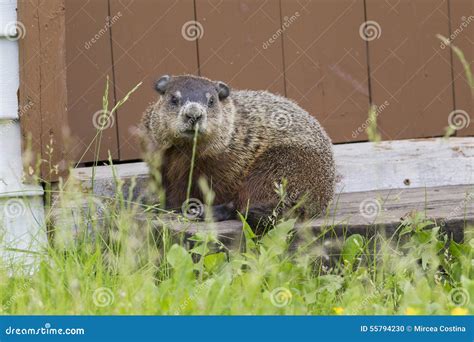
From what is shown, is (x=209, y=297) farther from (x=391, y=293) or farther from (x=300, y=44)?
(x=300, y=44)

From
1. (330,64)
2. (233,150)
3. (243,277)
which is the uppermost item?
(330,64)

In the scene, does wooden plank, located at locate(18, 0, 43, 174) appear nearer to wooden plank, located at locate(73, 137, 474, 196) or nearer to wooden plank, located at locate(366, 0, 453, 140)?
wooden plank, located at locate(73, 137, 474, 196)

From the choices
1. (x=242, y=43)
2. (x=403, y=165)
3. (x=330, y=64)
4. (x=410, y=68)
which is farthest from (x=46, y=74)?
(x=410, y=68)

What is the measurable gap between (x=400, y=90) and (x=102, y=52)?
2400mm

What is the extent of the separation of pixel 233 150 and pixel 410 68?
199 centimetres

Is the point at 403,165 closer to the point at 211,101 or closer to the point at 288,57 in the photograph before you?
the point at 288,57

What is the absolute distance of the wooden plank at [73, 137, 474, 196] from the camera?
21.5ft

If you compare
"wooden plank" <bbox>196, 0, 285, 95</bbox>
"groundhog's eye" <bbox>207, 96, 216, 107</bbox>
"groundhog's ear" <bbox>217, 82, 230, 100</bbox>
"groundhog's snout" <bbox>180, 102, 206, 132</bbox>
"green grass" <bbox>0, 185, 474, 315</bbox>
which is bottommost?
"green grass" <bbox>0, 185, 474, 315</bbox>

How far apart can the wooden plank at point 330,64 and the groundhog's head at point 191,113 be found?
3.62 feet

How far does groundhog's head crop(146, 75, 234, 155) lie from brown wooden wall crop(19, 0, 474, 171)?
84 centimetres

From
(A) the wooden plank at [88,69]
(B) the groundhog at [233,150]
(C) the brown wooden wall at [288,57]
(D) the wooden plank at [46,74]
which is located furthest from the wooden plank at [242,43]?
(D) the wooden plank at [46,74]

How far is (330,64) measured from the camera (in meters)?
6.72

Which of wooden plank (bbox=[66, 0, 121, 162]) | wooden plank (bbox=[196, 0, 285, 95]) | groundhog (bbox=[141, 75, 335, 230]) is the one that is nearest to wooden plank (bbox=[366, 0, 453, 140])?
wooden plank (bbox=[196, 0, 285, 95])

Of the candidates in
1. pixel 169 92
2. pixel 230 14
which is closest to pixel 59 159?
pixel 169 92
